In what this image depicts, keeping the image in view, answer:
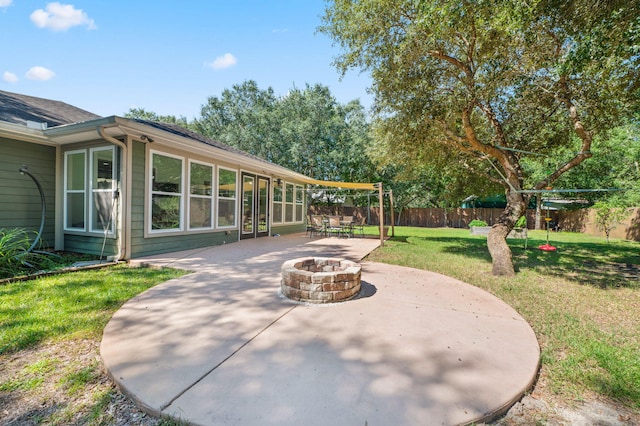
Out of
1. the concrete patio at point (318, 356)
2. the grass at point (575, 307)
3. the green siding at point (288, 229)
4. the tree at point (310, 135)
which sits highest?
the tree at point (310, 135)

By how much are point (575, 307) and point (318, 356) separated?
12.4 ft

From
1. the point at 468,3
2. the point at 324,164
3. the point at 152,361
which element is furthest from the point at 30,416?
the point at 324,164

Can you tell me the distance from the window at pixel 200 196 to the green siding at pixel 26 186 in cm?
271

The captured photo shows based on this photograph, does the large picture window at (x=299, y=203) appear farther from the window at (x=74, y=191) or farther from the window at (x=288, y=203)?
the window at (x=74, y=191)

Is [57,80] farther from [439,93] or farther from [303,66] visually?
[439,93]

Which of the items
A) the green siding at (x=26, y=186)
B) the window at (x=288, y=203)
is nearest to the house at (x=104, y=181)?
the green siding at (x=26, y=186)

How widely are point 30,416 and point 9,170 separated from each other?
6032 millimetres

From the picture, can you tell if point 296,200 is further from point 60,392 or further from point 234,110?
point 234,110

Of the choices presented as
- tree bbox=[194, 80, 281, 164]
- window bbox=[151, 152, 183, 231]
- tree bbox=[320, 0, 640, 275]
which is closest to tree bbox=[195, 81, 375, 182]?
tree bbox=[194, 80, 281, 164]

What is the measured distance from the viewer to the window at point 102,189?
5750 mm

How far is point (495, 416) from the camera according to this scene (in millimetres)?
1719

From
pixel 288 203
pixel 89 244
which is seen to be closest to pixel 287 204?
pixel 288 203

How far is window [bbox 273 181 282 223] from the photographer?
433 inches

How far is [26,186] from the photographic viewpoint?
577cm
